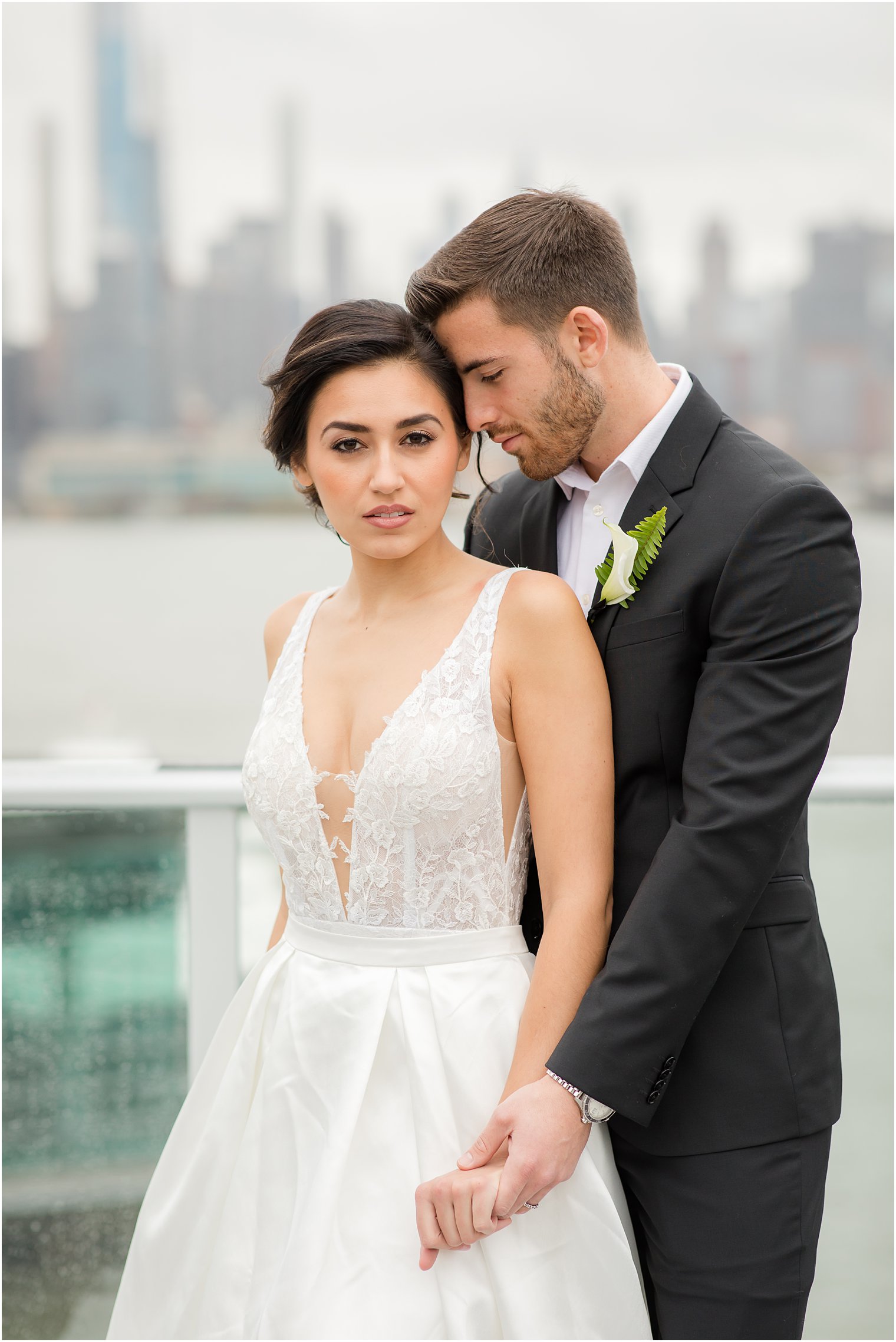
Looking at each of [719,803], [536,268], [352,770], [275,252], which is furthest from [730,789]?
[275,252]

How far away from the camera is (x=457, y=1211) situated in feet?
5.24

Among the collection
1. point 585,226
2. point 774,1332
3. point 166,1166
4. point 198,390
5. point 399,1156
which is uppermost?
point 198,390

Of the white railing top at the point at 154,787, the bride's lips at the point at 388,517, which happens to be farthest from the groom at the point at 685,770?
the white railing top at the point at 154,787

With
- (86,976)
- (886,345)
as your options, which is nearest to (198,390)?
(886,345)

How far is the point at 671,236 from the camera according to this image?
34969 millimetres

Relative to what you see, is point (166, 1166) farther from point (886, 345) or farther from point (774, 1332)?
point (886, 345)

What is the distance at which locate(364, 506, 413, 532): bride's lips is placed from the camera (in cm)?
180

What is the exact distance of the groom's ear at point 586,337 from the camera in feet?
6.18

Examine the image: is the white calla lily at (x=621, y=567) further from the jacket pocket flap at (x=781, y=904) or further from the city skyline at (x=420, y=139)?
the city skyline at (x=420, y=139)

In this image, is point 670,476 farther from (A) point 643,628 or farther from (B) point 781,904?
(B) point 781,904

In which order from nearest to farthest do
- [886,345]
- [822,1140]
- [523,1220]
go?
[523,1220] → [822,1140] → [886,345]

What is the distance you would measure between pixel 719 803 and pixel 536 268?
0.89 metres

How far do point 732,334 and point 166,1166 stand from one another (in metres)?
39.9

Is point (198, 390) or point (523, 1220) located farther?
point (198, 390)
